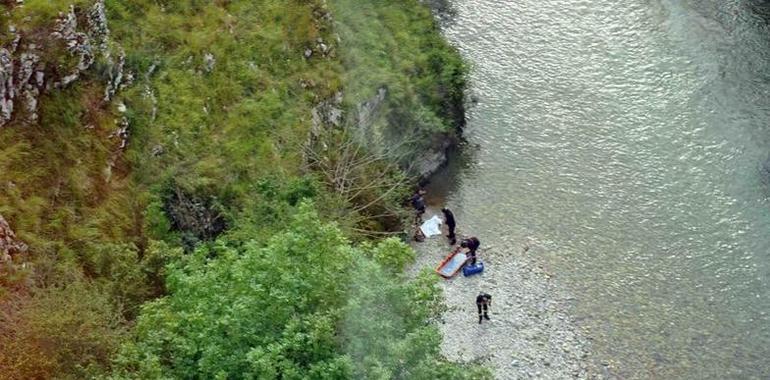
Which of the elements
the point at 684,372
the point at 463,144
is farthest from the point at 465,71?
the point at 684,372

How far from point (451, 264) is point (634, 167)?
8906 mm

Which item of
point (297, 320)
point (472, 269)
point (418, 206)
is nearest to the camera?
point (297, 320)

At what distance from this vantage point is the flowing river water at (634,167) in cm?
2666

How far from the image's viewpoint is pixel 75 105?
24.5m

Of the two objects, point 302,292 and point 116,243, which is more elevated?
point 302,292

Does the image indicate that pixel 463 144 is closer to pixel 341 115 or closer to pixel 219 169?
pixel 341 115

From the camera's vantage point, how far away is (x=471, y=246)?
28.1 m

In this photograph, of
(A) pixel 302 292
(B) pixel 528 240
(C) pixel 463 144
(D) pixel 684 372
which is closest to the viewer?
(A) pixel 302 292

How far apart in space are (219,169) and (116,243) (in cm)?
467

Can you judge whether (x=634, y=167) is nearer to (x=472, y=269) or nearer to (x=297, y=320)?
(x=472, y=269)

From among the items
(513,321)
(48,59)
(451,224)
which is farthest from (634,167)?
(48,59)

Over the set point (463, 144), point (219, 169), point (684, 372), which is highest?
point (219, 169)

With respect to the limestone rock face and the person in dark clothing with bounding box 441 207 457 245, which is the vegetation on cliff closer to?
the limestone rock face

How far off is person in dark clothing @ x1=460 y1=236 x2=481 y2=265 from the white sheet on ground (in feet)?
4.47
